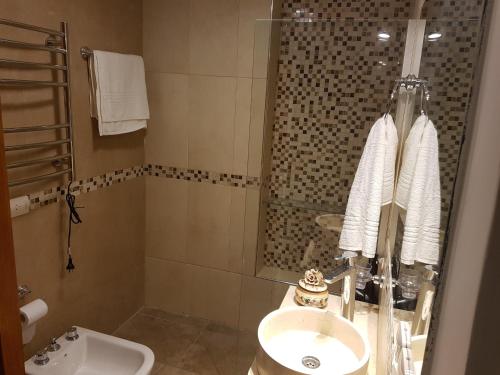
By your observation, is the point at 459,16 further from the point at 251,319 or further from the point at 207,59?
the point at 251,319

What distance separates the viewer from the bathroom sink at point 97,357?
6.09ft

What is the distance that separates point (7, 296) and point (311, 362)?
98 cm

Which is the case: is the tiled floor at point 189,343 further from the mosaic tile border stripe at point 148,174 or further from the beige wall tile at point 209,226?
the mosaic tile border stripe at point 148,174

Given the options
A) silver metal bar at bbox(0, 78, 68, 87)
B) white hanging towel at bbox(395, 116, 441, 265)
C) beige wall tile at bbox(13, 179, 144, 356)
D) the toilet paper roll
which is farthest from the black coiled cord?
white hanging towel at bbox(395, 116, 441, 265)

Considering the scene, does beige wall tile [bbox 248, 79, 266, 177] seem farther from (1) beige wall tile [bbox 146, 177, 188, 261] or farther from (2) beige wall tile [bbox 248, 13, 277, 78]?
(1) beige wall tile [bbox 146, 177, 188, 261]

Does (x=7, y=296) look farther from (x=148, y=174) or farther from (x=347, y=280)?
(x=148, y=174)

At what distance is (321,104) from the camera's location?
220 centimetres

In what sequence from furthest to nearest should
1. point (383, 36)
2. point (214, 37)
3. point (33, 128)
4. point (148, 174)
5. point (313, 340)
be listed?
point (148, 174) < point (214, 37) < point (383, 36) < point (33, 128) < point (313, 340)

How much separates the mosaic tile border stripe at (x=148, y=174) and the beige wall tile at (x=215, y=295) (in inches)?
26.0

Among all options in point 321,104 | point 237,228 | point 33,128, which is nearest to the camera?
point 33,128

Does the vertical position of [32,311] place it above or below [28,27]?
below

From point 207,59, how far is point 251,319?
1737 millimetres

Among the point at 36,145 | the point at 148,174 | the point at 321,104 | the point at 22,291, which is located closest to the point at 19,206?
the point at 36,145

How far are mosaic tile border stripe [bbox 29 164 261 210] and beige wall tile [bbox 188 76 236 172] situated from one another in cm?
6
